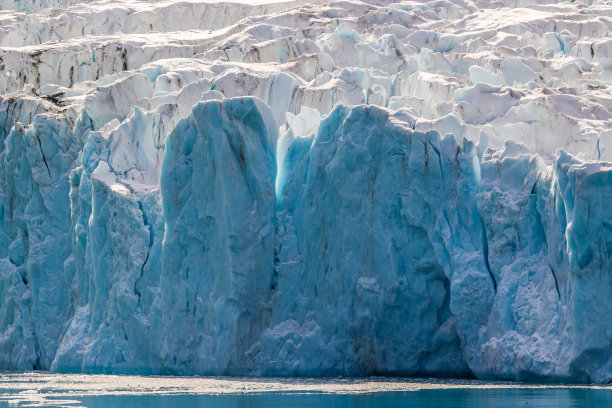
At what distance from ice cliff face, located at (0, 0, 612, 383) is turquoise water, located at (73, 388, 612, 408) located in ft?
4.66

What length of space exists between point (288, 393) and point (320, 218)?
395 cm

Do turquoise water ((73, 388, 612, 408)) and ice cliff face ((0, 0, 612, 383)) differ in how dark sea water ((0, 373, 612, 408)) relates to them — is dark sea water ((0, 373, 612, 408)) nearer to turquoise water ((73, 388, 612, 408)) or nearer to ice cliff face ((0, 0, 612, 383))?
turquoise water ((73, 388, 612, 408))

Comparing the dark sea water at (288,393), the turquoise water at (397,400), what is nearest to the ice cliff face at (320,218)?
the dark sea water at (288,393)

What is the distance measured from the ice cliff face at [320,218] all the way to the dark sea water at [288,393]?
75cm

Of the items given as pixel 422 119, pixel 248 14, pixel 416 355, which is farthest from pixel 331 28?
pixel 416 355

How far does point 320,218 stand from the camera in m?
21.3

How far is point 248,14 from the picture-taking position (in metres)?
33.7

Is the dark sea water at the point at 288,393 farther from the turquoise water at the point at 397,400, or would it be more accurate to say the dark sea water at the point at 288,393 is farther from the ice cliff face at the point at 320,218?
the ice cliff face at the point at 320,218

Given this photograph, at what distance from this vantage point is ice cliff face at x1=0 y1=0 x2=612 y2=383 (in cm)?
1956

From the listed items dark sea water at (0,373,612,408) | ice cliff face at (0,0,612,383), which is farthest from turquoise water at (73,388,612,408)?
ice cliff face at (0,0,612,383)

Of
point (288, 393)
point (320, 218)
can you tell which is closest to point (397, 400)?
point (288, 393)

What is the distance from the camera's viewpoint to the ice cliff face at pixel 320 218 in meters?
19.6

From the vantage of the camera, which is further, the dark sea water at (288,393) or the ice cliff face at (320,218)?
the ice cliff face at (320,218)

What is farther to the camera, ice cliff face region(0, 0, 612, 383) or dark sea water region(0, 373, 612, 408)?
ice cliff face region(0, 0, 612, 383)
